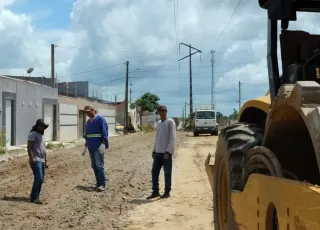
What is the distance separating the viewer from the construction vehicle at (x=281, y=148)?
109 inches

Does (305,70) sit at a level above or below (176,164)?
above

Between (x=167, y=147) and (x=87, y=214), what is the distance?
7.92 ft

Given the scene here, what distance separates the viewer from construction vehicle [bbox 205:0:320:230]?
109 inches

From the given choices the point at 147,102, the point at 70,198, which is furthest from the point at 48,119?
the point at 147,102

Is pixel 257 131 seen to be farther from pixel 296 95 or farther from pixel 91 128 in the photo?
pixel 91 128

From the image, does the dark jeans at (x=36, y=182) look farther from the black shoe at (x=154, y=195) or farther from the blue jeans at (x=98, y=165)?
the black shoe at (x=154, y=195)

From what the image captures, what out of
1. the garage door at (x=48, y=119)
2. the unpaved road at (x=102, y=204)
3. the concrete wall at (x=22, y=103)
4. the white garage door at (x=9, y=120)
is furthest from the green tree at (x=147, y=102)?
the unpaved road at (x=102, y=204)

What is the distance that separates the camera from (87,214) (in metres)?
8.62

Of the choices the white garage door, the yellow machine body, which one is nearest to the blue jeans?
the yellow machine body

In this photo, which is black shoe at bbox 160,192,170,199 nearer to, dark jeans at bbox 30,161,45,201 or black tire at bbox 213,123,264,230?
dark jeans at bbox 30,161,45,201

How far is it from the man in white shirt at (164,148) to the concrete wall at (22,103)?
17.0m

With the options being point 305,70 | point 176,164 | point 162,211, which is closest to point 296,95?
point 305,70

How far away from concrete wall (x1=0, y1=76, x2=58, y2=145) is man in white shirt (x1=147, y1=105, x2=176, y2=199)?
55.7 feet

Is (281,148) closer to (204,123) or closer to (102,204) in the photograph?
(102,204)
